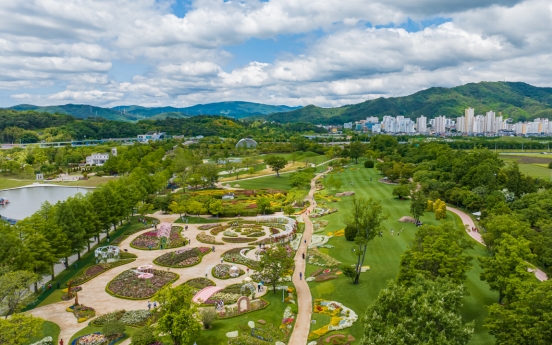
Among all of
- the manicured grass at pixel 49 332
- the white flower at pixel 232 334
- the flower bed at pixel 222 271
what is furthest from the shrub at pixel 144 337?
the flower bed at pixel 222 271

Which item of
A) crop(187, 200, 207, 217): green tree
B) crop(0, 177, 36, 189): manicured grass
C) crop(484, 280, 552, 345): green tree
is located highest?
crop(484, 280, 552, 345): green tree

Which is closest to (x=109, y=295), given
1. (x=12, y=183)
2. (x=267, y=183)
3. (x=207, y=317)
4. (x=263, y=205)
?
(x=207, y=317)

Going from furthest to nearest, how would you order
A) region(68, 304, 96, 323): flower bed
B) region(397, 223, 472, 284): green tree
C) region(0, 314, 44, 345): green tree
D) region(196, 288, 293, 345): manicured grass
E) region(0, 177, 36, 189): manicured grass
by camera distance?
region(0, 177, 36, 189): manicured grass → region(68, 304, 96, 323): flower bed → region(397, 223, 472, 284): green tree → region(196, 288, 293, 345): manicured grass → region(0, 314, 44, 345): green tree

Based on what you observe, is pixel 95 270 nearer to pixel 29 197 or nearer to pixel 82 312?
pixel 82 312

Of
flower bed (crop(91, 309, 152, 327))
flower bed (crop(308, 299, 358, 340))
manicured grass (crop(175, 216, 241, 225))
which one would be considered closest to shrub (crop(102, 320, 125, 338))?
flower bed (crop(91, 309, 152, 327))

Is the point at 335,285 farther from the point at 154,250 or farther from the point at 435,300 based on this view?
the point at 154,250

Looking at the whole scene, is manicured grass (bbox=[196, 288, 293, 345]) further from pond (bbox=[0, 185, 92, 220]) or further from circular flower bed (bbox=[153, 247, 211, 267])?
pond (bbox=[0, 185, 92, 220])

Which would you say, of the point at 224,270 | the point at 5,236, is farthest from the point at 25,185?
the point at 224,270

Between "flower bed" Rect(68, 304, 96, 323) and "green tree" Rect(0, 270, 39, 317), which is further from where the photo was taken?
"flower bed" Rect(68, 304, 96, 323)
